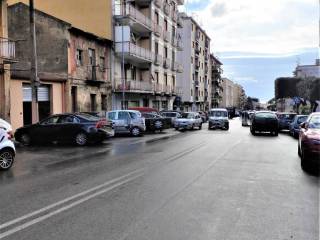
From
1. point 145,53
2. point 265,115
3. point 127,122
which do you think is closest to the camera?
point 127,122

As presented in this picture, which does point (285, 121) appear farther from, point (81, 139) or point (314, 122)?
point (314, 122)

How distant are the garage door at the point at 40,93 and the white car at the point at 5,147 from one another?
13.1 m

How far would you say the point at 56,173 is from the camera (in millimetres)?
9938

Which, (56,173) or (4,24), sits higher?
(4,24)

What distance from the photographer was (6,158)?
10875 millimetres

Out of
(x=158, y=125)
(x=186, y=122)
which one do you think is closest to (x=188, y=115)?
(x=186, y=122)

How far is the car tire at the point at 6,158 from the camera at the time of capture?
10711 millimetres

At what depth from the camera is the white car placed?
10.7 metres

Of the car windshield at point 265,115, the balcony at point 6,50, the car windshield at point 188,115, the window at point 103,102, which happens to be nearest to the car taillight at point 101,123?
the balcony at point 6,50

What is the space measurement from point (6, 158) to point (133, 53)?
25.9m

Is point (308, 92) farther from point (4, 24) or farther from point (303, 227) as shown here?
point (303, 227)

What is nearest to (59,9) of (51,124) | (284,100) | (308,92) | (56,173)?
(51,124)

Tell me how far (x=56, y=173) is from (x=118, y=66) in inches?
1044

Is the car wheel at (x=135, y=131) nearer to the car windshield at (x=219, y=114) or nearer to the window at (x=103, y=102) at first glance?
the window at (x=103, y=102)
